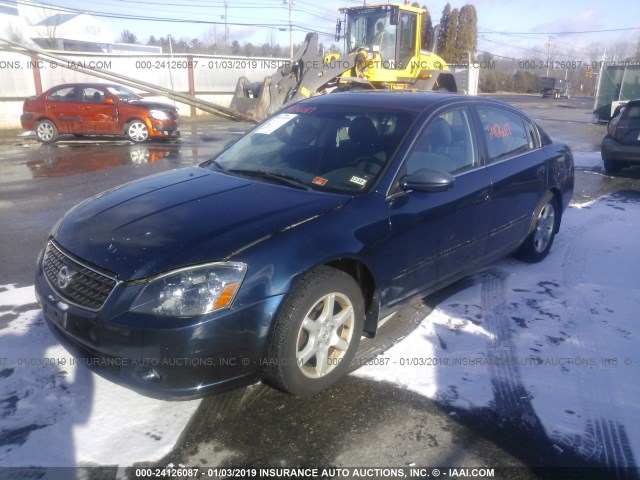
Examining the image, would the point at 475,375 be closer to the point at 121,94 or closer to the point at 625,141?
the point at 625,141

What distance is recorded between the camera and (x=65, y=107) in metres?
14.4

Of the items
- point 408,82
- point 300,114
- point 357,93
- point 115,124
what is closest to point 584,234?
point 357,93

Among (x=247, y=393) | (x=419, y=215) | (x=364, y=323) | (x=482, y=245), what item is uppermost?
(x=419, y=215)

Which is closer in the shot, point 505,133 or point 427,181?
point 427,181

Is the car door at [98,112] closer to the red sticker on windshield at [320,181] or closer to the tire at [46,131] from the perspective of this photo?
the tire at [46,131]

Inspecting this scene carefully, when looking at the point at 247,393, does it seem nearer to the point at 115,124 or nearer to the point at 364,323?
the point at 364,323

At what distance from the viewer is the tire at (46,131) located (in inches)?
571

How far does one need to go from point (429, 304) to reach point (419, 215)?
1046 mm

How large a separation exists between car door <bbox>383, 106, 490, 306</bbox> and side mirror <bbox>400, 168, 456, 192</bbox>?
6 cm

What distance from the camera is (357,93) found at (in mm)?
4523

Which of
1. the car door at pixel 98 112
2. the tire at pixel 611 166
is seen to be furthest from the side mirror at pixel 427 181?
the car door at pixel 98 112

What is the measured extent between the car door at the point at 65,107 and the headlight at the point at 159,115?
205 cm

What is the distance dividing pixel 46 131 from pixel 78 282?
13711mm


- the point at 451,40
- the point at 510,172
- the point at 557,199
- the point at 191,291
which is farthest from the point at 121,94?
the point at 451,40
